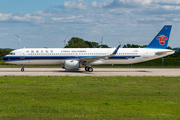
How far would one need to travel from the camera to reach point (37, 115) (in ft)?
26.1

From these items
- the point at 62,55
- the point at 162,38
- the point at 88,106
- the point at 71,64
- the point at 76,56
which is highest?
the point at 162,38

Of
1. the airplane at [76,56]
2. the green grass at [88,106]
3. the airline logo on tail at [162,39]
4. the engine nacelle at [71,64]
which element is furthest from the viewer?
the airline logo on tail at [162,39]

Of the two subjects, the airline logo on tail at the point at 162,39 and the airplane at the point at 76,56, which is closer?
the airplane at the point at 76,56

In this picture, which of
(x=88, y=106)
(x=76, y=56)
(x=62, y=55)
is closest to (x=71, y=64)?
(x=76, y=56)

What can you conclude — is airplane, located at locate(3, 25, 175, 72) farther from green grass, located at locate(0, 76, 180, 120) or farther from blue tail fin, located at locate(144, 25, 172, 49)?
green grass, located at locate(0, 76, 180, 120)

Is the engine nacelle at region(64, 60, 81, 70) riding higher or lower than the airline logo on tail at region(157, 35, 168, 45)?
lower

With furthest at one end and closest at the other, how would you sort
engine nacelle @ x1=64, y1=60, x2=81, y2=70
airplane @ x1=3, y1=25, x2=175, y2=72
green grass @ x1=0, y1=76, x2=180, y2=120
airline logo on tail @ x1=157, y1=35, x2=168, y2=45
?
airline logo on tail @ x1=157, y1=35, x2=168, y2=45, airplane @ x1=3, y1=25, x2=175, y2=72, engine nacelle @ x1=64, y1=60, x2=81, y2=70, green grass @ x1=0, y1=76, x2=180, y2=120

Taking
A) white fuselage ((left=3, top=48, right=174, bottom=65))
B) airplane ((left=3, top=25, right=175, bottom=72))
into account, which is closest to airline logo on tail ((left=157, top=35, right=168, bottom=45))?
airplane ((left=3, top=25, right=175, bottom=72))

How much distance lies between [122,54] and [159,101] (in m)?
20.6

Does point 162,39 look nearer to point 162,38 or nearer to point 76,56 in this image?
point 162,38

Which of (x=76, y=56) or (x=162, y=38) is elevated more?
(x=162, y=38)

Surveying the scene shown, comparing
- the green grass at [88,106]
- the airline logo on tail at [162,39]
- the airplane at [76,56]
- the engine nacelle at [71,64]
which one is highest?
the airline logo on tail at [162,39]

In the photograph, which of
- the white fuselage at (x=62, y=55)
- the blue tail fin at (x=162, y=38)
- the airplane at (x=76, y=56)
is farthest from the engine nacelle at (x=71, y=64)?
the blue tail fin at (x=162, y=38)

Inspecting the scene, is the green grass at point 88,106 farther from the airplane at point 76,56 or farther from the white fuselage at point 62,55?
the white fuselage at point 62,55
